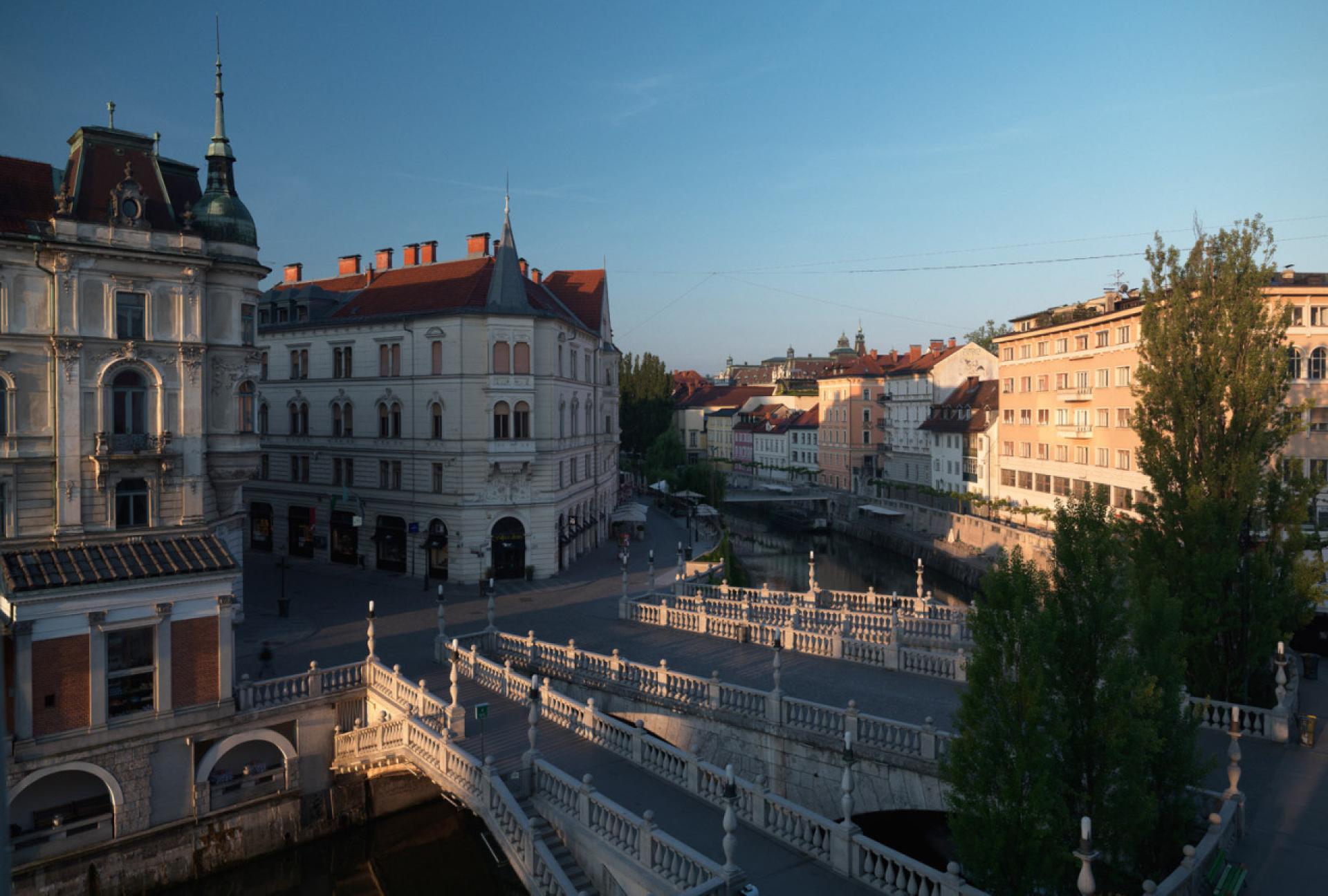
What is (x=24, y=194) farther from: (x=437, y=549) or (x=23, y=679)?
(x=437, y=549)

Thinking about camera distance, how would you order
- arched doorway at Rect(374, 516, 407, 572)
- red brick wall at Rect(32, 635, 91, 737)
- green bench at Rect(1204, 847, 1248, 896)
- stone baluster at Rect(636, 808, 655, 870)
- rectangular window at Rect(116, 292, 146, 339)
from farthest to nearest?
arched doorway at Rect(374, 516, 407, 572) → rectangular window at Rect(116, 292, 146, 339) → red brick wall at Rect(32, 635, 91, 737) → stone baluster at Rect(636, 808, 655, 870) → green bench at Rect(1204, 847, 1248, 896)

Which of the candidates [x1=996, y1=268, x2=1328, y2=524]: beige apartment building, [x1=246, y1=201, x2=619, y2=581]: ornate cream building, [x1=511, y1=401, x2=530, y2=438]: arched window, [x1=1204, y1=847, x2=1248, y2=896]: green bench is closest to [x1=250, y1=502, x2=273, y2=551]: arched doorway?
[x1=246, y1=201, x2=619, y2=581]: ornate cream building

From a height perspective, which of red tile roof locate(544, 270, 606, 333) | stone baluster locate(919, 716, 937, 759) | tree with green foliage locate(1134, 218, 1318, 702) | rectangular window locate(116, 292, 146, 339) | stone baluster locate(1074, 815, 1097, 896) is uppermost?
red tile roof locate(544, 270, 606, 333)

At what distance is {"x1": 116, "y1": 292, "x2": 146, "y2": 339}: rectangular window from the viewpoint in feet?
80.9

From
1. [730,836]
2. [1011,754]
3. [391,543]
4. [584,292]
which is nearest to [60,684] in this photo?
[730,836]

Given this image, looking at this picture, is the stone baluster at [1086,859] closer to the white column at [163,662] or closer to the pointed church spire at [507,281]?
the white column at [163,662]

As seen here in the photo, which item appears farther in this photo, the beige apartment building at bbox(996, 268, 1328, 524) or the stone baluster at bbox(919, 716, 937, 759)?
the beige apartment building at bbox(996, 268, 1328, 524)

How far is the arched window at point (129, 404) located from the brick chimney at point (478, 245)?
26559 mm

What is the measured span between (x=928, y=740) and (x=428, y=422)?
100 feet

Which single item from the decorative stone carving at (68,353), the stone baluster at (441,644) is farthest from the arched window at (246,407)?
the stone baluster at (441,644)

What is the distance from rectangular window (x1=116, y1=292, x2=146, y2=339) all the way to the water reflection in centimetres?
3580

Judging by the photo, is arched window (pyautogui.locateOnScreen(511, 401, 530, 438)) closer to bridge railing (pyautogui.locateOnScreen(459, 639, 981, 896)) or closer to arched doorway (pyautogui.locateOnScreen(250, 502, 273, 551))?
arched doorway (pyautogui.locateOnScreen(250, 502, 273, 551))

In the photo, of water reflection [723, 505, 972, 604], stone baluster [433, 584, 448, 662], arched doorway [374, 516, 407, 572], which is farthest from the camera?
water reflection [723, 505, 972, 604]

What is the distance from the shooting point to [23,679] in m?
19.3
